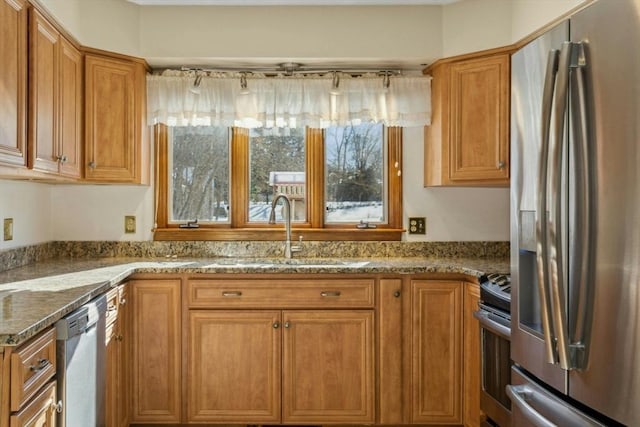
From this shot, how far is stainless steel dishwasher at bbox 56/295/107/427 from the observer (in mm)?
1586

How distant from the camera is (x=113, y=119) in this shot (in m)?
2.64

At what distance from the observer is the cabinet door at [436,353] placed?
8.16 ft

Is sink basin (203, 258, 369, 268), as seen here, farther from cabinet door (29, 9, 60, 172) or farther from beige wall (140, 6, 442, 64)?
beige wall (140, 6, 442, 64)

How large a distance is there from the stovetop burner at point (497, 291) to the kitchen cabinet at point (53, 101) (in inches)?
79.6

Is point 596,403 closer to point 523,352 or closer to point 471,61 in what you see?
point 523,352

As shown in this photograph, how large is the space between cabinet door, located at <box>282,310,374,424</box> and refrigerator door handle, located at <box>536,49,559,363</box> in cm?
131

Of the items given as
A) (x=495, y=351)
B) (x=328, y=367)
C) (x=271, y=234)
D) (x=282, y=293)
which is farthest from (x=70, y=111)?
(x=495, y=351)

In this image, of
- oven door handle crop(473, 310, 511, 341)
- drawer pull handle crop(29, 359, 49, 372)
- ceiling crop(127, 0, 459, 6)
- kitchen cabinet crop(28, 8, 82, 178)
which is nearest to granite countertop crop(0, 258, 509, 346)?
drawer pull handle crop(29, 359, 49, 372)

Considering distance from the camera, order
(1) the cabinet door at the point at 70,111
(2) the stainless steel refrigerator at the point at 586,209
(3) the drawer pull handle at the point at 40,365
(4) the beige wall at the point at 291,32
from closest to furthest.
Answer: (2) the stainless steel refrigerator at the point at 586,209
(3) the drawer pull handle at the point at 40,365
(1) the cabinet door at the point at 70,111
(4) the beige wall at the point at 291,32

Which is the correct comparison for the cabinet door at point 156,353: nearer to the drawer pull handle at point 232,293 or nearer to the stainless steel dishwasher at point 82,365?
the drawer pull handle at point 232,293

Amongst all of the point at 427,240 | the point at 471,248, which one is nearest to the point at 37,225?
the point at 427,240

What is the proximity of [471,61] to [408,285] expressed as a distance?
4.18 ft

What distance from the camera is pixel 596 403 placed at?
114 cm

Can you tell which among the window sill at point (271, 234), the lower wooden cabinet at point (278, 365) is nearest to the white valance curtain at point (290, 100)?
the window sill at point (271, 234)
